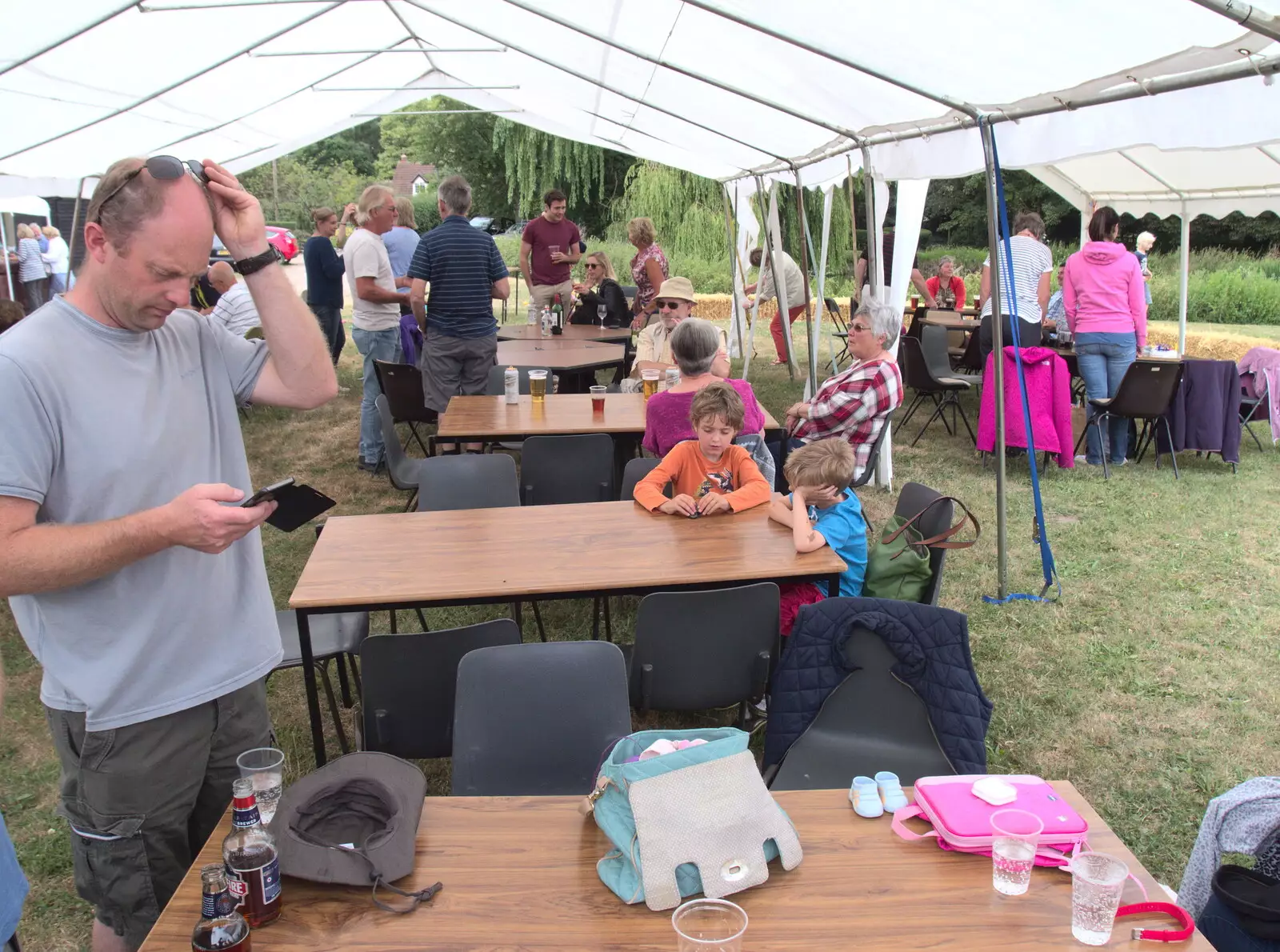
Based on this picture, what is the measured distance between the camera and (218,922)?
1.35 m

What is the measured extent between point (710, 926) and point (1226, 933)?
1.03 meters

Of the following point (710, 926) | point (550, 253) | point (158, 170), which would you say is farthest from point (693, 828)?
point (550, 253)

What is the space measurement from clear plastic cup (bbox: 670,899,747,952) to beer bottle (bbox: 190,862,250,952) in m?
0.62

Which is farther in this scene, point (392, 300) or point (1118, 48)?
point (392, 300)

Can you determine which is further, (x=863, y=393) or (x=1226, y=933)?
(x=863, y=393)

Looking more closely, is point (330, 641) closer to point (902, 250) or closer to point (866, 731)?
point (866, 731)

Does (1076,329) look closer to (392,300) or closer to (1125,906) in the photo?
(392,300)

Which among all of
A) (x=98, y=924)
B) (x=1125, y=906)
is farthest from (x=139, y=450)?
(x=1125, y=906)

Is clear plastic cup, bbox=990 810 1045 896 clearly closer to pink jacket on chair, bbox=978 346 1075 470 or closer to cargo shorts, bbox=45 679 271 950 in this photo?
cargo shorts, bbox=45 679 271 950

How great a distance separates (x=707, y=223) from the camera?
17.3m

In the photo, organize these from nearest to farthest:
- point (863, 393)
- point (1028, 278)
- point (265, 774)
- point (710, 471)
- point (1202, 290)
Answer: point (265, 774) < point (710, 471) < point (863, 393) < point (1028, 278) < point (1202, 290)

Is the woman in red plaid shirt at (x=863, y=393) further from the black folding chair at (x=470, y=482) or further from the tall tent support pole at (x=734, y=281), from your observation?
the tall tent support pole at (x=734, y=281)

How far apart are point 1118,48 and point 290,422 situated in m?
7.01

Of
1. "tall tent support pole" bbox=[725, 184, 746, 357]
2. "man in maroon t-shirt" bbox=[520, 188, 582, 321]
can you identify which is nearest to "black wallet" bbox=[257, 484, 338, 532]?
"man in maroon t-shirt" bbox=[520, 188, 582, 321]
